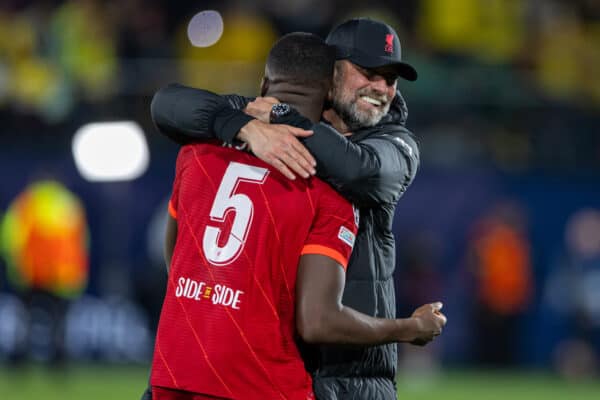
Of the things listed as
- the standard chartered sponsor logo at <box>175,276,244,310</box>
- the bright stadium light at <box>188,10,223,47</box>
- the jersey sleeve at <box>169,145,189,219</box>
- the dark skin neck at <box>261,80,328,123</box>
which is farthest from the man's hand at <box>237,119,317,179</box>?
the bright stadium light at <box>188,10,223,47</box>

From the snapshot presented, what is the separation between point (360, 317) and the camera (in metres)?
4.66

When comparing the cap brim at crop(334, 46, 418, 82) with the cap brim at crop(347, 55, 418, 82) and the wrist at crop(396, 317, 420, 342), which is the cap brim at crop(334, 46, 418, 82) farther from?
the wrist at crop(396, 317, 420, 342)

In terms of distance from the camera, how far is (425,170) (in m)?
16.0

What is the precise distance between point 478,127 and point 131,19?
4442mm

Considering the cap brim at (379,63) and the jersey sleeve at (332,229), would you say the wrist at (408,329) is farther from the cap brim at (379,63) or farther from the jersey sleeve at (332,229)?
the cap brim at (379,63)

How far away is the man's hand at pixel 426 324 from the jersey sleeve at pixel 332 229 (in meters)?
0.37

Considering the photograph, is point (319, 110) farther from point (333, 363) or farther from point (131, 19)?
point (131, 19)

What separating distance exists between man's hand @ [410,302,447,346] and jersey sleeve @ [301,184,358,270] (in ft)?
1.20

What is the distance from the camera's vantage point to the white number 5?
460 cm

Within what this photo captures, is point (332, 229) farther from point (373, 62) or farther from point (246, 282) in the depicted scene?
point (373, 62)

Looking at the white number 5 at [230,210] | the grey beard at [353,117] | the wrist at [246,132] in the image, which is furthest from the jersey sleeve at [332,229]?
the grey beard at [353,117]

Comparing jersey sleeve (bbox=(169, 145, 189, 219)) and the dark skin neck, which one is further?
jersey sleeve (bbox=(169, 145, 189, 219))

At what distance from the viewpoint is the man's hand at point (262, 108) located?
189 inches

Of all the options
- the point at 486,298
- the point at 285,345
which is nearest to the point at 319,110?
the point at 285,345
